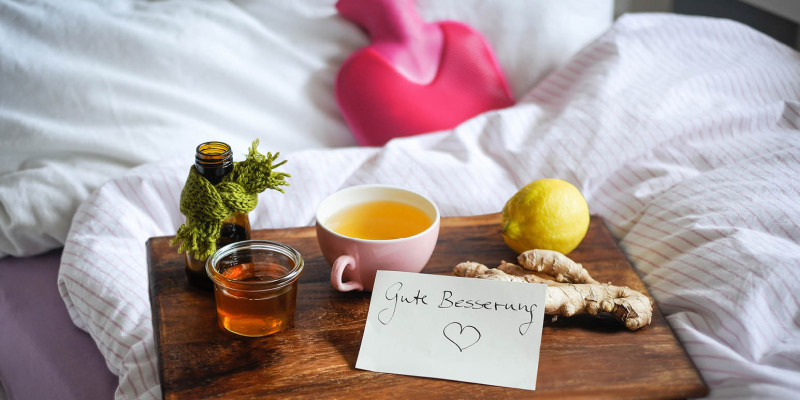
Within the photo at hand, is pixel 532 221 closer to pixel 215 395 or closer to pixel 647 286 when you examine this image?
pixel 647 286

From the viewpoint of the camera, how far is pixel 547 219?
2.66ft

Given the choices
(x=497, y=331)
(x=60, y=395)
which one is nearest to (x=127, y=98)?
(x=60, y=395)

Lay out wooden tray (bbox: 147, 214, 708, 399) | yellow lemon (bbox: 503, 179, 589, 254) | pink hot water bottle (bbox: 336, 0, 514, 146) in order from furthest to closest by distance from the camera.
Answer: pink hot water bottle (bbox: 336, 0, 514, 146) < yellow lemon (bbox: 503, 179, 589, 254) < wooden tray (bbox: 147, 214, 708, 399)

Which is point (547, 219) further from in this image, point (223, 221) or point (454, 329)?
point (223, 221)

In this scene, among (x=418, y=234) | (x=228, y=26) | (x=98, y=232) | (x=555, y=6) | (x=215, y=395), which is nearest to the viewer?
(x=215, y=395)

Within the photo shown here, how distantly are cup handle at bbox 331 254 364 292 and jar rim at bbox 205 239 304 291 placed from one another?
1.5 inches

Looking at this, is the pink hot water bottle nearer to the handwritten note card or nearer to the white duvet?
the white duvet

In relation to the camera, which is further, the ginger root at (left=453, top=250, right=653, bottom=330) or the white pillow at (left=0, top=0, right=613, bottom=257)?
the white pillow at (left=0, top=0, right=613, bottom=257)

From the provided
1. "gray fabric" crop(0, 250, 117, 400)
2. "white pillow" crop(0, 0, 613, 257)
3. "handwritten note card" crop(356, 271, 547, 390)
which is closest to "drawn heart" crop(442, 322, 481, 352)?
"handwritten note card" crop(356, 271, 547, 390)

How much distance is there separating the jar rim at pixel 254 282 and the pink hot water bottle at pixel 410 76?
54 cm

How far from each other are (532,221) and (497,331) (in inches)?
7.3

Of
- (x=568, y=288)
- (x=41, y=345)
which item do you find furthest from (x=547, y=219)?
(x=41, y=345)

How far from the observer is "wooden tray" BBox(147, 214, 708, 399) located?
62 cm

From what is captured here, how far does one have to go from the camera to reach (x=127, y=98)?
108 centimetres
